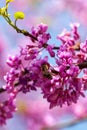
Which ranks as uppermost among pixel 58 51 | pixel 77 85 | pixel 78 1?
pixel 78 1

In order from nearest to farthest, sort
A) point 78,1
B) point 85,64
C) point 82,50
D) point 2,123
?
point 85,64
point 82,50
point 2,123
point 78,1

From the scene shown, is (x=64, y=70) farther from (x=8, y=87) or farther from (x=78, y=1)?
(x=78, y=1)

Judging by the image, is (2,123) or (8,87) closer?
(8,87)

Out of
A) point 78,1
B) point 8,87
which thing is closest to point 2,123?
point 8,87

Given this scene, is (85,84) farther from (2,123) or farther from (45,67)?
(2,123)

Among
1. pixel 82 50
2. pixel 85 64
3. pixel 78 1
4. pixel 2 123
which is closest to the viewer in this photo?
pixel 85 64

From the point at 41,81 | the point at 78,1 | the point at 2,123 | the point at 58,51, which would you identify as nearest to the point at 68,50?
A: the point at 58,51

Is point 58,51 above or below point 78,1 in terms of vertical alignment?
below
